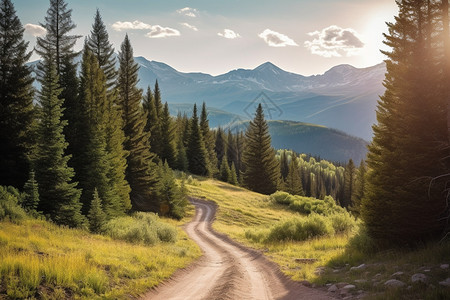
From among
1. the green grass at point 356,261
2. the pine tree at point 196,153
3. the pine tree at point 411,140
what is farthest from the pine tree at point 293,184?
the pine tree at point 411,140

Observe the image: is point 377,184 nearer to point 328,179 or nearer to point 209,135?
point 209,135

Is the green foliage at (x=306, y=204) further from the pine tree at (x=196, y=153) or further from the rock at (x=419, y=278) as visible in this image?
the rock at (x=419, y=278)

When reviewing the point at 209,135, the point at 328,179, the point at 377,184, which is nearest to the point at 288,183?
the point at 209,135

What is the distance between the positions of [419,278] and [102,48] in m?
39.0

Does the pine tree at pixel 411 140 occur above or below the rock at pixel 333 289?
above

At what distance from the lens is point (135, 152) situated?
123 ft

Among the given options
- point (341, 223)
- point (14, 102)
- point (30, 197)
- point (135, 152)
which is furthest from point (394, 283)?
point (135, 152)

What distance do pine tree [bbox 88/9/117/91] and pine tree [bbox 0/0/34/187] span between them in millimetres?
12794

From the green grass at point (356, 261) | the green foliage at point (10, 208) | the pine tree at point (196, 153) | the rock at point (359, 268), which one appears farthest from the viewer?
the pine tree at point (196, 153)

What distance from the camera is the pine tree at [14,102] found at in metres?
22.2

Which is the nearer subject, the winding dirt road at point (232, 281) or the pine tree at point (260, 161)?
the winding dirt road at point (232, 281)

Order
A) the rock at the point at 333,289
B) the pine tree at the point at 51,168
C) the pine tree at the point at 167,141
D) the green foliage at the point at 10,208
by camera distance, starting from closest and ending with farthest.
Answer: the rock at the point at 333,289 < the green foliage at the point at 10,208 < the pine tree at the point at 51,168 < the pine tree at the point at 167,141

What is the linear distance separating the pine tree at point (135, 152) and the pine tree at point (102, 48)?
231 cm

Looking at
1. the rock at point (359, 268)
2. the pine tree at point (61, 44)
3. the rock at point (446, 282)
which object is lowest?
the rock at point (359, 268)
